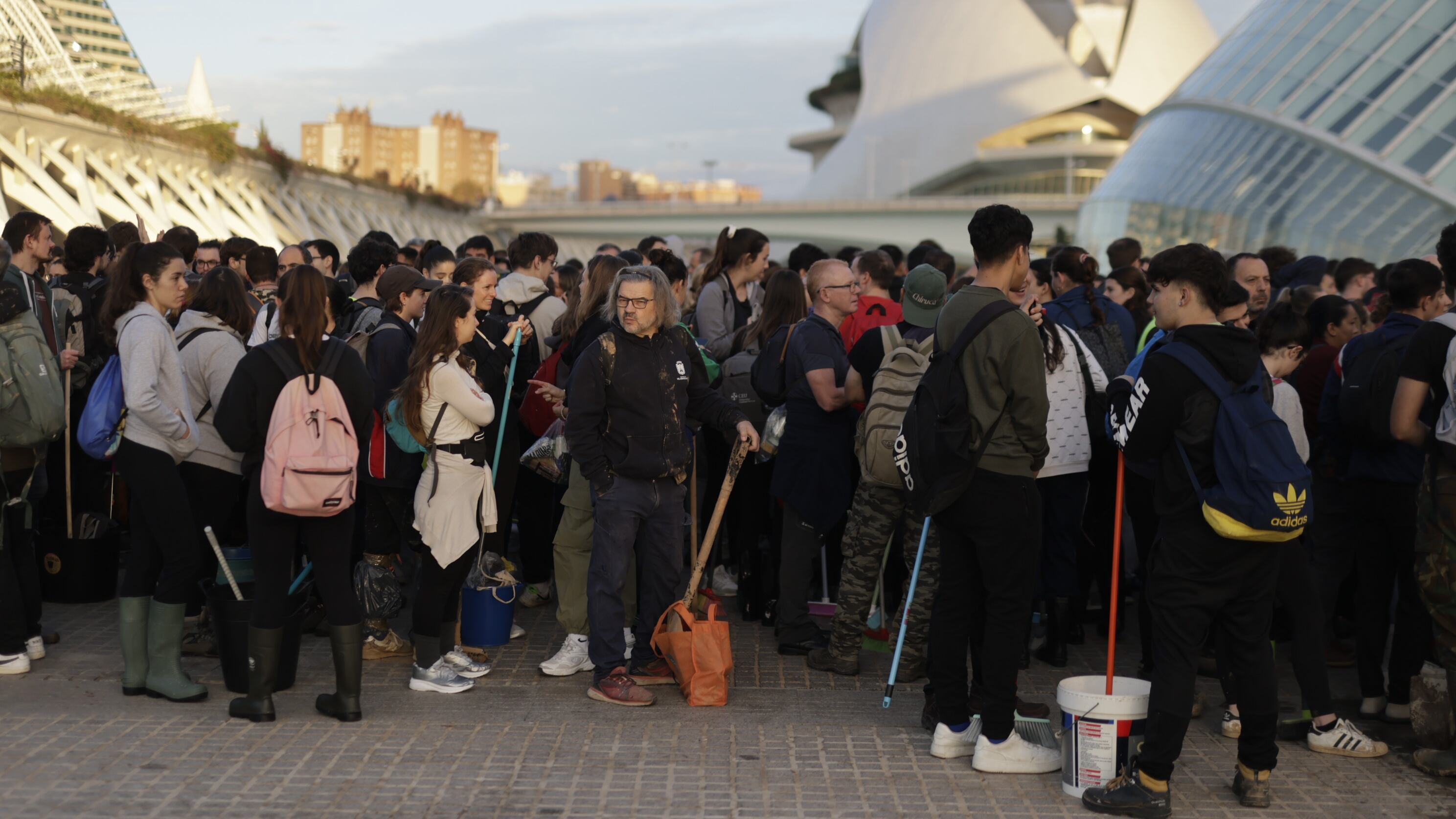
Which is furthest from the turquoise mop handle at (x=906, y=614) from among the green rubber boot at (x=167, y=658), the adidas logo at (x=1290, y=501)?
the green rubber boot at (x=167, y=658)

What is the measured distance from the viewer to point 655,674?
237 inches

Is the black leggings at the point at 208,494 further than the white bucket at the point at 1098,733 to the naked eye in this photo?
Yes

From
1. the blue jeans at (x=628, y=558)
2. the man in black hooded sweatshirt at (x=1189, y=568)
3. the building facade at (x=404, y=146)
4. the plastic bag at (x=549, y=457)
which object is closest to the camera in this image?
the man in black hooded sweatshirt at (x=1189, y=568)

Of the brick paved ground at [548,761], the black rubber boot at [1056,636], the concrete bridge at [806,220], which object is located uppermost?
the concrete bridge at [806,220]

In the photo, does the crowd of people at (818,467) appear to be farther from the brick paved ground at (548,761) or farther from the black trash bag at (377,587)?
the brick paved ground at (548,761)

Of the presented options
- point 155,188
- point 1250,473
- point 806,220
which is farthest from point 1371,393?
point 806,220

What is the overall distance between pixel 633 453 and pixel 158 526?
2.03m

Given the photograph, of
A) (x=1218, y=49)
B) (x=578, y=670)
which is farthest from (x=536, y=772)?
(x=1218, y=49)

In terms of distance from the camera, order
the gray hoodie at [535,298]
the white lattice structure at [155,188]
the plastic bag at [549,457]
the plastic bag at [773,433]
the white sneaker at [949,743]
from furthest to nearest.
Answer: the white lattice structure at [155,188] < the gray hoodie at [535,298] < the plastic bag at [773,433] < the plastic bag at [549,457] < the white sneaker at [949,743]

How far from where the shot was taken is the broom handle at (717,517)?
5875mm

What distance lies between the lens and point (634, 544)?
623 cm

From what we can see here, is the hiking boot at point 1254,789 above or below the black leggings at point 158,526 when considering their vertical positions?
below

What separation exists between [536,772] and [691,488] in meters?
2.14

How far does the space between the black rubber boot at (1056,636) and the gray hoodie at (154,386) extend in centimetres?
412
